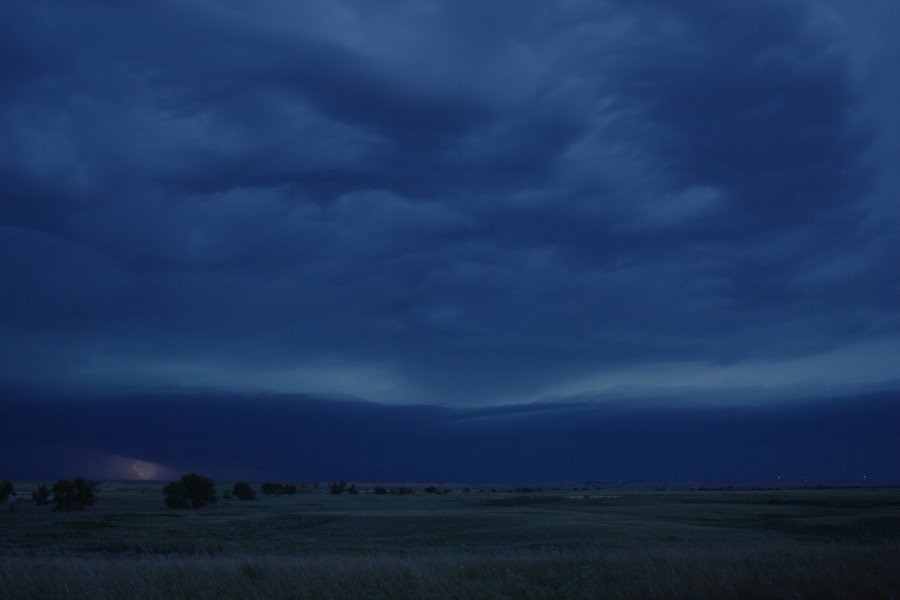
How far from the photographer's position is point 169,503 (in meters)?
74.8

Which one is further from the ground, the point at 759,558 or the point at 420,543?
the point at 759,558

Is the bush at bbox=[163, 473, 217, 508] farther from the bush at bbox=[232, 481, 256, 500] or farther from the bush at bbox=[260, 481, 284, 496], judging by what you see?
the bush at bbox=[260, 481, 284, 496]

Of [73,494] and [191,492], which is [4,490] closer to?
[73,494]

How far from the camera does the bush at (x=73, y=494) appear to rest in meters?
68.3

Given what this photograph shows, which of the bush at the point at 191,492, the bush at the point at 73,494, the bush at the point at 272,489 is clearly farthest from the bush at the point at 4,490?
the bush at the point at 272,489

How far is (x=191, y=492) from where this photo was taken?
252 feet

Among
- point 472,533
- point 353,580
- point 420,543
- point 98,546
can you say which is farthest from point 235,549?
point 353,580

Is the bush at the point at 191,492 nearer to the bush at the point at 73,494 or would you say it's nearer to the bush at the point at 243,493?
the bush at the point at 73,494

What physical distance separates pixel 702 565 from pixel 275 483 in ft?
408

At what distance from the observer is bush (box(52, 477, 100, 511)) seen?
68312 millimetres

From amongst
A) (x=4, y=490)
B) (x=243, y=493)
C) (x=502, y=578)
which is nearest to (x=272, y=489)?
(x=243, y=493)

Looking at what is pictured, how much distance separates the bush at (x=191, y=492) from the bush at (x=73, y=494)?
7594 millimetres

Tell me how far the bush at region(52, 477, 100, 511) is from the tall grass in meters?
60.8

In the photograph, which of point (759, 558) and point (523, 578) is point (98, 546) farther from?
point (759, 558)
